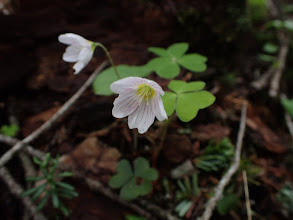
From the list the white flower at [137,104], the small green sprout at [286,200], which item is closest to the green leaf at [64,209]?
the white flower at [137,104]

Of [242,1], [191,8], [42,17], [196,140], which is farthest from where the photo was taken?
[242,1]

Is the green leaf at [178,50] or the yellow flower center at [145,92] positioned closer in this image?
the yellow flower center at [145,92]

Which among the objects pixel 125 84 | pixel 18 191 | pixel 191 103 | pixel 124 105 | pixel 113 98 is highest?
pixel 125 84

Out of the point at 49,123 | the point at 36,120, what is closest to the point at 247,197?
the point at 49,123

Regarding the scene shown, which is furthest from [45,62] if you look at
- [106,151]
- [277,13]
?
[277,13]

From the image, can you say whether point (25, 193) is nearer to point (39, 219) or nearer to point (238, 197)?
point (39, 219)

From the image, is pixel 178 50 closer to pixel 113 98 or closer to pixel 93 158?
pixel 113 98

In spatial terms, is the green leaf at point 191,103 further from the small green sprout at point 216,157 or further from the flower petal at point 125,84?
the small green sprout at point 216,157
